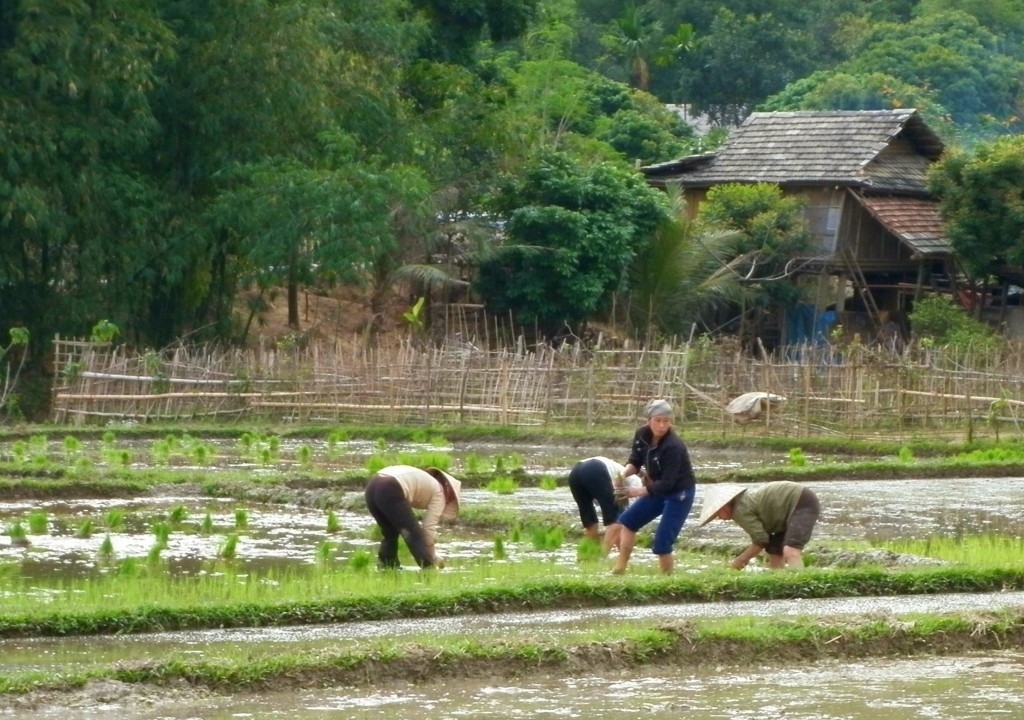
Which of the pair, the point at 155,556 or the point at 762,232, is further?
the point at 762,232

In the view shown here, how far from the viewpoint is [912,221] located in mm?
33406

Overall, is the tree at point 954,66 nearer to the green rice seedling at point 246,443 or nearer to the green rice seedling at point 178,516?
the green rice seedling at point 246,443

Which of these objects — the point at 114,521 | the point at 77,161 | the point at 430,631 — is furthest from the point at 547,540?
the point at 77,161

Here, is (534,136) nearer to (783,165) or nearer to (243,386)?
(783,165)

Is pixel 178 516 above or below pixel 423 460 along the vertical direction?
below

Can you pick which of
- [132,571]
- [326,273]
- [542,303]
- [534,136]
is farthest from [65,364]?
[132,571]

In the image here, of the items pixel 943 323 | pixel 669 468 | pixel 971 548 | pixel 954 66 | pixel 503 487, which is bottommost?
pixel 503 487

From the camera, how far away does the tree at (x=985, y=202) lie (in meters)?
29.5

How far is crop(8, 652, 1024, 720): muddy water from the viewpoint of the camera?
7.19m

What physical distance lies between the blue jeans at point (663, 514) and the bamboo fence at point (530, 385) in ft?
38.7

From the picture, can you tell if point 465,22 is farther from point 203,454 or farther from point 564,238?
point 203,454

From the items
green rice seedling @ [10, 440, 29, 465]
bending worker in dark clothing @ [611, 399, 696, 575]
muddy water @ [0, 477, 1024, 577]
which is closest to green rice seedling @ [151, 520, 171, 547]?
muddy water @ [0, 477, 1024, 577]

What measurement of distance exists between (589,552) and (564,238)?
19.7 metres

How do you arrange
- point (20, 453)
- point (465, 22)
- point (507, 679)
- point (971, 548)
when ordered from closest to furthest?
point (507, 679) → point (971, 548) → point (20, 453) → point (465, 22)
